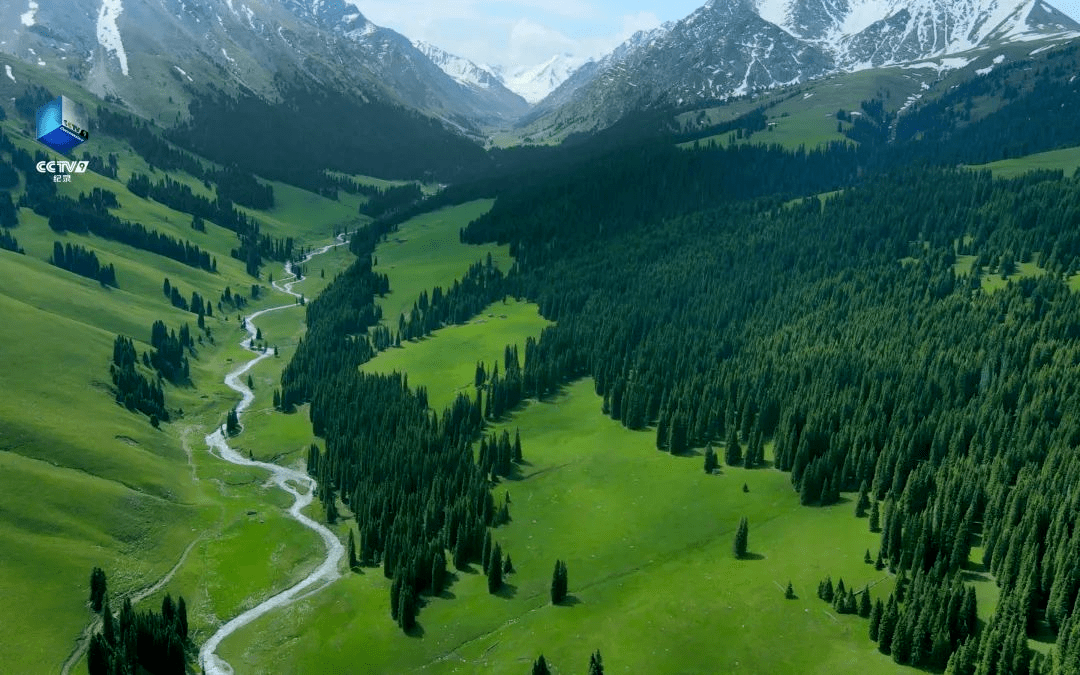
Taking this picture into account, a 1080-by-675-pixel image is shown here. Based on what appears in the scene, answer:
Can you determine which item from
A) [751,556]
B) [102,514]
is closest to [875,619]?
[751,556]

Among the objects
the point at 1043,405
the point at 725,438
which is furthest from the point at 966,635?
the point at 725,438

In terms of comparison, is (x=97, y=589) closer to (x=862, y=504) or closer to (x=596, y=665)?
(x=596, y=665)

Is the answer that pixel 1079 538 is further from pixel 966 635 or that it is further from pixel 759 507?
pixel 759 507

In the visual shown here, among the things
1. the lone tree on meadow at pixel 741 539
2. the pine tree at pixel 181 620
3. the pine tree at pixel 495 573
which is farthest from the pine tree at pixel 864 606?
the pine tree at pixel 181 620

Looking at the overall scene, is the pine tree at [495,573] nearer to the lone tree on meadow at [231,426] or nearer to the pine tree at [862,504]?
the pine tree at [862,504]

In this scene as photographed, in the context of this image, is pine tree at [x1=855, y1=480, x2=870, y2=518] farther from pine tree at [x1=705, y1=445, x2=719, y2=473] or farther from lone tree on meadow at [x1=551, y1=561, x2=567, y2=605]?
lone tree on meadow at [x1=551, y1=561, x2=567, y2=605]

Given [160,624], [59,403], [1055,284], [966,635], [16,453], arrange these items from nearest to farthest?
1. [966,635]
2. [160,624]
3. [16,453]
4. [59,403]
5. [1055,284]
